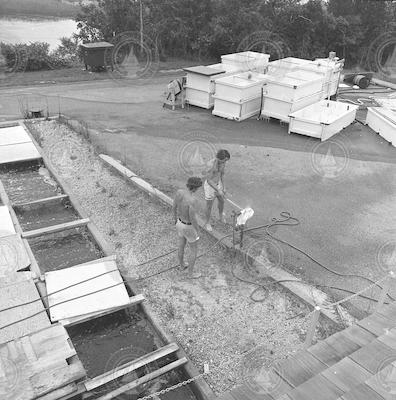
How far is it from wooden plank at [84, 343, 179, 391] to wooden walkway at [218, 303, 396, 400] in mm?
1526

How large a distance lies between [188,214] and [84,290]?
1.95 meters

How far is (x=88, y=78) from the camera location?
19453 millimetres

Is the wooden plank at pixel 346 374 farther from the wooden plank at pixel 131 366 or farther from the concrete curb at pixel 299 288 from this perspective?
the wooden plank at pixel 131 366

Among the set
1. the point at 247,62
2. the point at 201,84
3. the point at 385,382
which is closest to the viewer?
the point at 385,382

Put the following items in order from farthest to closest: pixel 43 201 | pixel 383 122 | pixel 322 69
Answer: pixel 322 69 → pixel 383 122 → pixel 43 201

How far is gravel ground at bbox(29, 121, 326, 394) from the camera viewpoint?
18.3 feet

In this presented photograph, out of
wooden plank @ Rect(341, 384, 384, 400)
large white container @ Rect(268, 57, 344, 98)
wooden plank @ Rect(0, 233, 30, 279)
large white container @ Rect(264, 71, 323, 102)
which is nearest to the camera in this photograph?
wooden plank @ Rect(341, 384, 384, 400)

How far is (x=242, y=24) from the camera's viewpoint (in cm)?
2308

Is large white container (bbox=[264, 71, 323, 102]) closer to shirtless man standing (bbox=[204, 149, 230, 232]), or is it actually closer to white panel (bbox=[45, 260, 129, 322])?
shirtless man standing (bbox=[204, 149, 230, 232])

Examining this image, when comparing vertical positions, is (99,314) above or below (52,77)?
below

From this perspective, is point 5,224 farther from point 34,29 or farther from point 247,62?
point 34,29

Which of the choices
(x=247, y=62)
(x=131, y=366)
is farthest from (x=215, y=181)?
(x=247, y=62)

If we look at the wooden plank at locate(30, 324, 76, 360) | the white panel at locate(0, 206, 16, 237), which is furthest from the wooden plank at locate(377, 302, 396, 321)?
the white panel at locate(0, 206, 16, 237)

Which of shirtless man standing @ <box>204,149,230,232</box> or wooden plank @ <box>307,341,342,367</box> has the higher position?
shirtless man standing @ <box>204,149,230,232</box>
